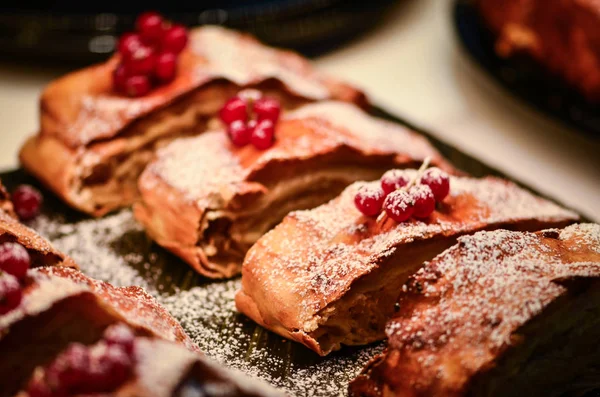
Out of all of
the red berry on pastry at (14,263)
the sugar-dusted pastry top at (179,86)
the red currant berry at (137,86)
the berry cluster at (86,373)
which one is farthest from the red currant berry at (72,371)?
the red currant berry at (137,86)

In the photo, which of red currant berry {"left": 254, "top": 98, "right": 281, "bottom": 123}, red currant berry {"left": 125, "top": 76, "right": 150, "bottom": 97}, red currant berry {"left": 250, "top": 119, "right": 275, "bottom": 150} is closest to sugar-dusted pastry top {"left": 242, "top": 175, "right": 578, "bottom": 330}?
red currant berry {"left": 250, "top": 119, "right": 275, "bottom": 150}

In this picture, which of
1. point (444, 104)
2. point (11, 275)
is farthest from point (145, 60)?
point (444, 104)

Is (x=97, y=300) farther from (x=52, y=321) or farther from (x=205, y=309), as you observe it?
(x=205, y=309)

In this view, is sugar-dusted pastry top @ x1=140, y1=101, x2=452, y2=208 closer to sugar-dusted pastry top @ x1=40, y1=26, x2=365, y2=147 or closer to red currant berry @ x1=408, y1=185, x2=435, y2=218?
sugar-dusted pastry top @ x1=40, y1=26, x2=365, y2=147

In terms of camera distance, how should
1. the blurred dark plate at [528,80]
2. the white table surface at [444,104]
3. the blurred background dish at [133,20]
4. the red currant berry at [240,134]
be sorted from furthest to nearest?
the blurred background dish at [133,20]
the white table surface at [444,104]
the blurred dark plate at [528,80]
the red currant berry at [240,134]

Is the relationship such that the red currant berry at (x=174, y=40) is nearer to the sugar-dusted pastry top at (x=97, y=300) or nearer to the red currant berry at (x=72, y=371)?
the sugar-dusted pastry top at (x=97, y=300)

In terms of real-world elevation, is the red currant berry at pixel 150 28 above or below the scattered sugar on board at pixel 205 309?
above

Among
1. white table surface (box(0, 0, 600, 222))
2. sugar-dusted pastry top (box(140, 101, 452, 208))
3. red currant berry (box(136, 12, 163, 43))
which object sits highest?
red currant berry (box(136, 12, 163, 43))
